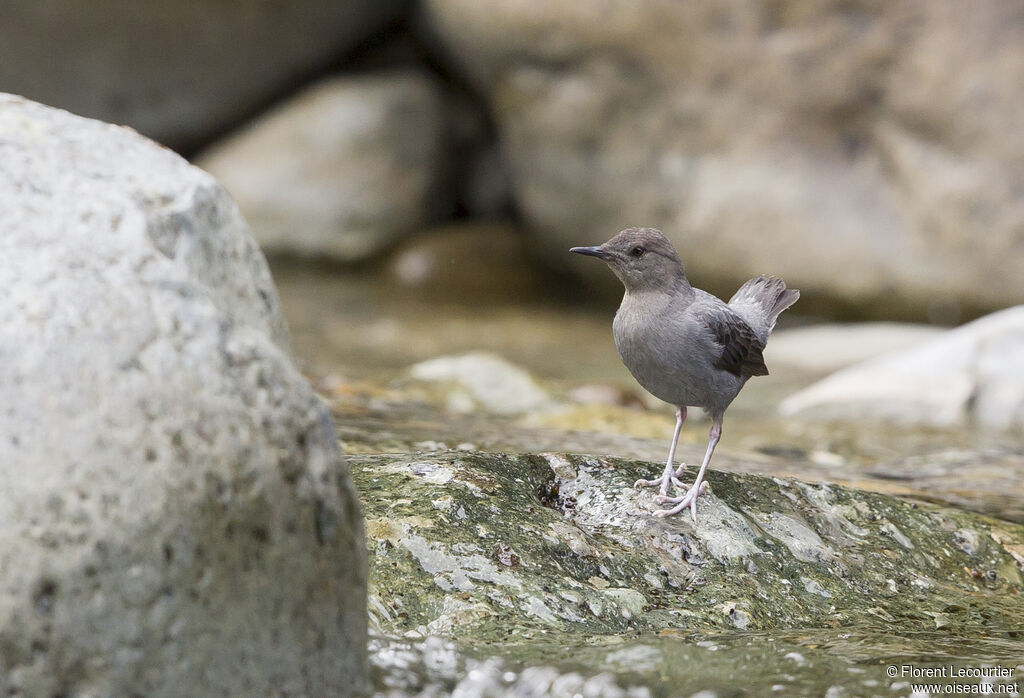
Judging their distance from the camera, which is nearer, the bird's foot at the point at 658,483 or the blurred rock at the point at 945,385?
the bird's foot at the point at 658,483

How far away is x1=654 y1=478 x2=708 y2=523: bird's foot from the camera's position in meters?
3.65

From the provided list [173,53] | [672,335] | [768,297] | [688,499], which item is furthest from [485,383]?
[173,53]

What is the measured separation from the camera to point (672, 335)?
13.0 ft

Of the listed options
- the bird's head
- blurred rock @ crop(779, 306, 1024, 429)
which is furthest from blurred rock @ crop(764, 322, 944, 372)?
the bird's head

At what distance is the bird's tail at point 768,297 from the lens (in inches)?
187

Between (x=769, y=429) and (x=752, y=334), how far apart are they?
117 inches

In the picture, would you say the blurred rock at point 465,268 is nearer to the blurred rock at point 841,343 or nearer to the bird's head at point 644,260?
the blurred rock at point 841,343

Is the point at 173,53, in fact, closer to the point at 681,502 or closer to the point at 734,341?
the point at 734,341

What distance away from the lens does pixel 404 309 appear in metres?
10.7

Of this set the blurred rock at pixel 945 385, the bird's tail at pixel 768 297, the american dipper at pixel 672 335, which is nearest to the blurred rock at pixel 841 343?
the blurred rock at pixel 945 385

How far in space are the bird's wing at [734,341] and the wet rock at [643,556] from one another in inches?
17.1

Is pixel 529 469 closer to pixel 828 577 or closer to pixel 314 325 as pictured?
pixel 828 577

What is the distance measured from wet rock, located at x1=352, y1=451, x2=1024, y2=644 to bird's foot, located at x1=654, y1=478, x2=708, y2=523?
0.04 m

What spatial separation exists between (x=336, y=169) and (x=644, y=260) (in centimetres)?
818
